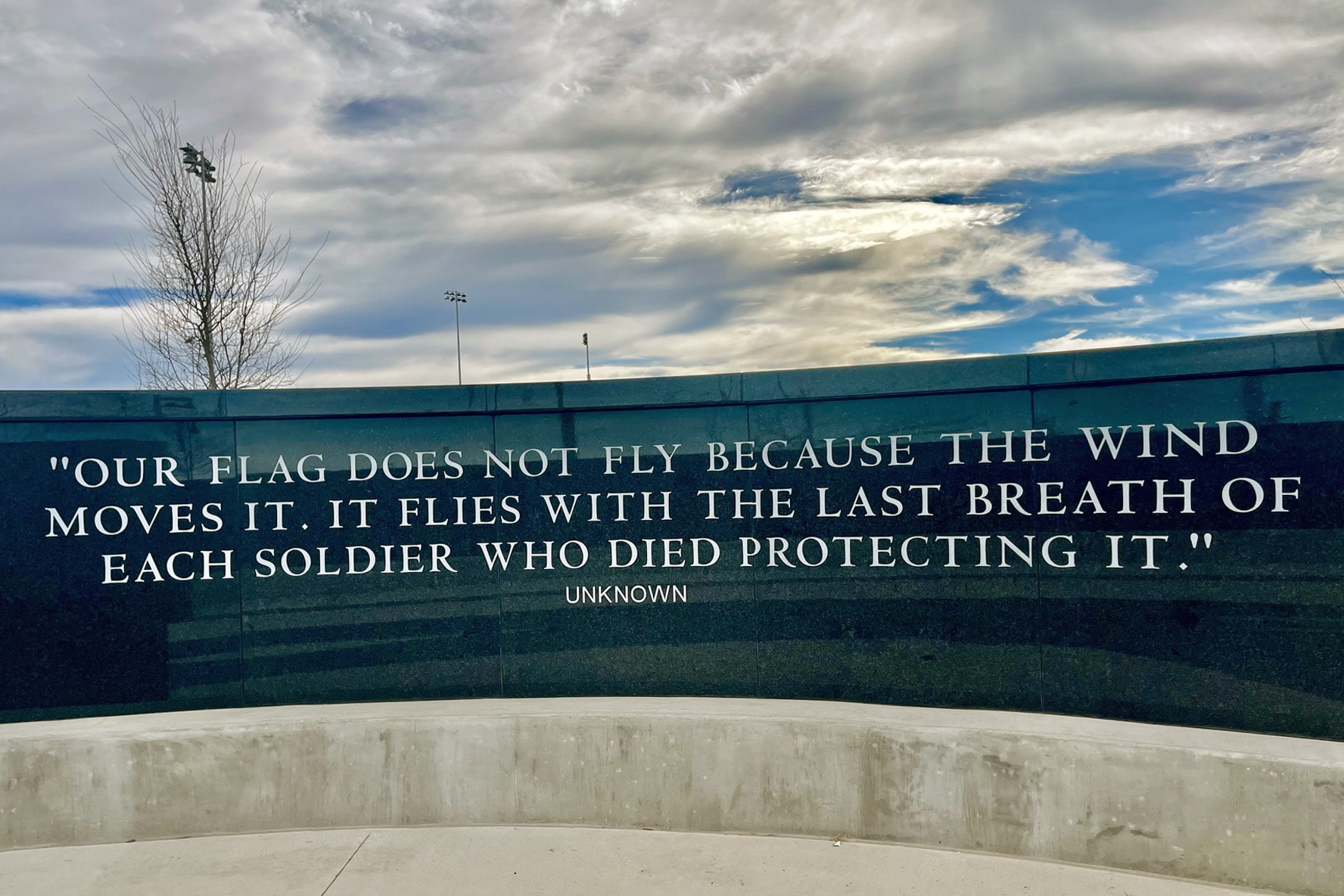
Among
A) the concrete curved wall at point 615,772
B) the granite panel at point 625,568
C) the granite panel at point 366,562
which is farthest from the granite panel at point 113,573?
the granite panel at point 625,568

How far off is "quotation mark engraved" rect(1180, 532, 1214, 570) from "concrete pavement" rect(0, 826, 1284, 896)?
1429 millimetres

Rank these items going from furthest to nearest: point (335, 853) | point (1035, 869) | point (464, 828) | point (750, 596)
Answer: point (750, 596), point (464, 828), point (335, 853), point (1035, 869)

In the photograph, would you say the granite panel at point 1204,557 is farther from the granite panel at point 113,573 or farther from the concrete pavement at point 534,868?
the granite panel at point 113,573

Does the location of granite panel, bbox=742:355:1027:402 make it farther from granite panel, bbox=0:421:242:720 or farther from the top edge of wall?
granite panel, bbox=0:421:242:720

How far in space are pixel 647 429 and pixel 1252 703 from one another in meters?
3.24

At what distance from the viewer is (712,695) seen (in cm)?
520

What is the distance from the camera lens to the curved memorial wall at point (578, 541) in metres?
4.84

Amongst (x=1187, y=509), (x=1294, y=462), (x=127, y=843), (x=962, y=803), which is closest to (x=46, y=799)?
(x=127, y=843)

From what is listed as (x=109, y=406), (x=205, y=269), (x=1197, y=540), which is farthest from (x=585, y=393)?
(x=205, y=269)

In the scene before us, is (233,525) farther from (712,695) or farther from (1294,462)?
(1294,462)

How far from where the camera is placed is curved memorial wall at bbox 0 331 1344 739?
4.84m

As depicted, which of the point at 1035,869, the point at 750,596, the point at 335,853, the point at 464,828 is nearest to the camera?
the point at 1035,869

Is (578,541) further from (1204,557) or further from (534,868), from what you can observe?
(1204,557)

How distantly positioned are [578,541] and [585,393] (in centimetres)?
82
